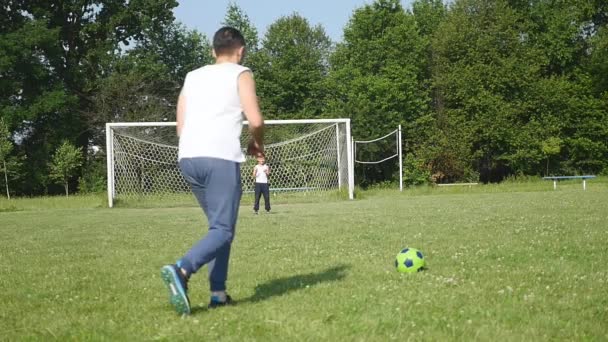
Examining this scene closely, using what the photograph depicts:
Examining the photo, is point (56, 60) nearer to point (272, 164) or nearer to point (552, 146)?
point (272, 164)

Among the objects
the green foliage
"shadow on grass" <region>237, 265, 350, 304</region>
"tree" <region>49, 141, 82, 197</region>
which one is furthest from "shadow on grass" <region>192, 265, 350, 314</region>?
the green foliage

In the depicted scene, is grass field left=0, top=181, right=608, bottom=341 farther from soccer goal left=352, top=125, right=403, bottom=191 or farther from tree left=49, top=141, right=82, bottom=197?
soccer goal left=352, top=125, right=403, bottom=191

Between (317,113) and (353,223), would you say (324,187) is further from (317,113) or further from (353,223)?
(317,113)

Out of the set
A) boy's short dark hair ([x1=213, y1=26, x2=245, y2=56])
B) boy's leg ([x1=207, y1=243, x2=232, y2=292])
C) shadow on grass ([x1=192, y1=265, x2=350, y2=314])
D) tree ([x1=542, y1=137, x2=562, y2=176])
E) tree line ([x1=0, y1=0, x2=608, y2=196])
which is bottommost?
shadow on grass ([x1=192, y1=265, x2=350, y2=314])

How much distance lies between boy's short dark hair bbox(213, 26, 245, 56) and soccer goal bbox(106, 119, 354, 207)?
24.1 meters

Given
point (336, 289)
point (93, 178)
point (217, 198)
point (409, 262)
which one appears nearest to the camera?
point (217, 198)

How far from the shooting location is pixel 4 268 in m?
8.59

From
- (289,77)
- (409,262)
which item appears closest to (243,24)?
(289,77)

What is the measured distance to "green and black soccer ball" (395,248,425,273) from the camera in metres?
6.96

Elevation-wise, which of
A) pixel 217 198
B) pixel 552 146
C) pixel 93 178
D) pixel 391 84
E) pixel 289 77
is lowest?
pixel 217 198

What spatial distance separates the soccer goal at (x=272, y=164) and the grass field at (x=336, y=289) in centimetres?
1903

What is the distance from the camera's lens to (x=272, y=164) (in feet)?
113

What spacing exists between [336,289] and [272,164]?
28.4 metres

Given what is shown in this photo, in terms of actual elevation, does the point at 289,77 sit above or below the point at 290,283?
above
